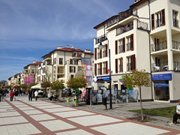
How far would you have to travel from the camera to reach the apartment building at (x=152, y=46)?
25.1 metres

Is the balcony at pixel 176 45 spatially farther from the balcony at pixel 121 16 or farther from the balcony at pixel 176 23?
the balcony at pixel 121 16

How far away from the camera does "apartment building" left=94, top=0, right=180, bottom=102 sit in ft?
82.3

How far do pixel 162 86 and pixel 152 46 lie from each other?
5.65 metres

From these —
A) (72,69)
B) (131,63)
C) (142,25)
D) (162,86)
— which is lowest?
(162,86)

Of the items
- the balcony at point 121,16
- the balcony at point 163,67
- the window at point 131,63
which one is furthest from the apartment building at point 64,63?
the balcony at point 163,67

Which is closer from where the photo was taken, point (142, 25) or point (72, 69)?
point (142, 25)

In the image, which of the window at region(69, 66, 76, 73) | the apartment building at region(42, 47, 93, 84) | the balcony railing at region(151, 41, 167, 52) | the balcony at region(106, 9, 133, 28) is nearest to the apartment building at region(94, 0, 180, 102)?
the balcony railing at region(151, 41, 167, 52)

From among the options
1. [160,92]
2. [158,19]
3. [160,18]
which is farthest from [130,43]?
[160,92]

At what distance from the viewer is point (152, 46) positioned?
2814 cm

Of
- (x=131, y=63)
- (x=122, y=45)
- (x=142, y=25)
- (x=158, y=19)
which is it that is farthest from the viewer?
(x=122, y=45)

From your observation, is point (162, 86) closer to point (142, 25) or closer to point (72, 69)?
point (142, 25)

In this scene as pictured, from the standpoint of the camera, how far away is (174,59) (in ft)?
90.0

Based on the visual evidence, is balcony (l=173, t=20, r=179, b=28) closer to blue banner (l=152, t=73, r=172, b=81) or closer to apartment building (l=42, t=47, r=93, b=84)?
blue banner (l=152, t=73, r=172, b=81)

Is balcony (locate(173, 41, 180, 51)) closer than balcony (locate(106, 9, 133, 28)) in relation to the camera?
Yes
